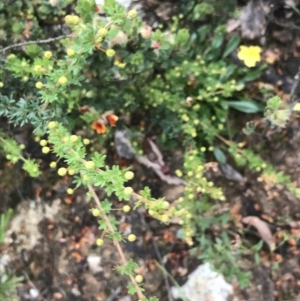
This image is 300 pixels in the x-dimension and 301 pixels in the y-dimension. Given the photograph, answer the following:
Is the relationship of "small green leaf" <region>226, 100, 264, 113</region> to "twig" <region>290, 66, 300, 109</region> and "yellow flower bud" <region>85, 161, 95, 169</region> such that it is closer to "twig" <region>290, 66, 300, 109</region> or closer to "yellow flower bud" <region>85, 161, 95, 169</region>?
"twig" <region>290, 66, 300, 109</region>

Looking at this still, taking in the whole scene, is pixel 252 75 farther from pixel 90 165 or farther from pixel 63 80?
pixel 90 165

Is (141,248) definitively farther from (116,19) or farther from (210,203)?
(116,19)

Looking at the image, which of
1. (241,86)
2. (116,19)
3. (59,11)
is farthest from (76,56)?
(241,86)

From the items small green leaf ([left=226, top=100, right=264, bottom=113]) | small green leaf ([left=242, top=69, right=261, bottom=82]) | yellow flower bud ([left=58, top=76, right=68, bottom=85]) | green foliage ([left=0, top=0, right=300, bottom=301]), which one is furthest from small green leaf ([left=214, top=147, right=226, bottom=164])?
yellow flower bud ([left=58, top=76, right=68, bottom=85])

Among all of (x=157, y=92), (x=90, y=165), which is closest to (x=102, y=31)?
(x=90, y=165)

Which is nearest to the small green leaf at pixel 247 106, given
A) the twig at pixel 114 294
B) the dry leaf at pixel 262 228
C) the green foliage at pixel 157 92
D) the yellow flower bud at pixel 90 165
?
the green foliage at pixel 157 92
